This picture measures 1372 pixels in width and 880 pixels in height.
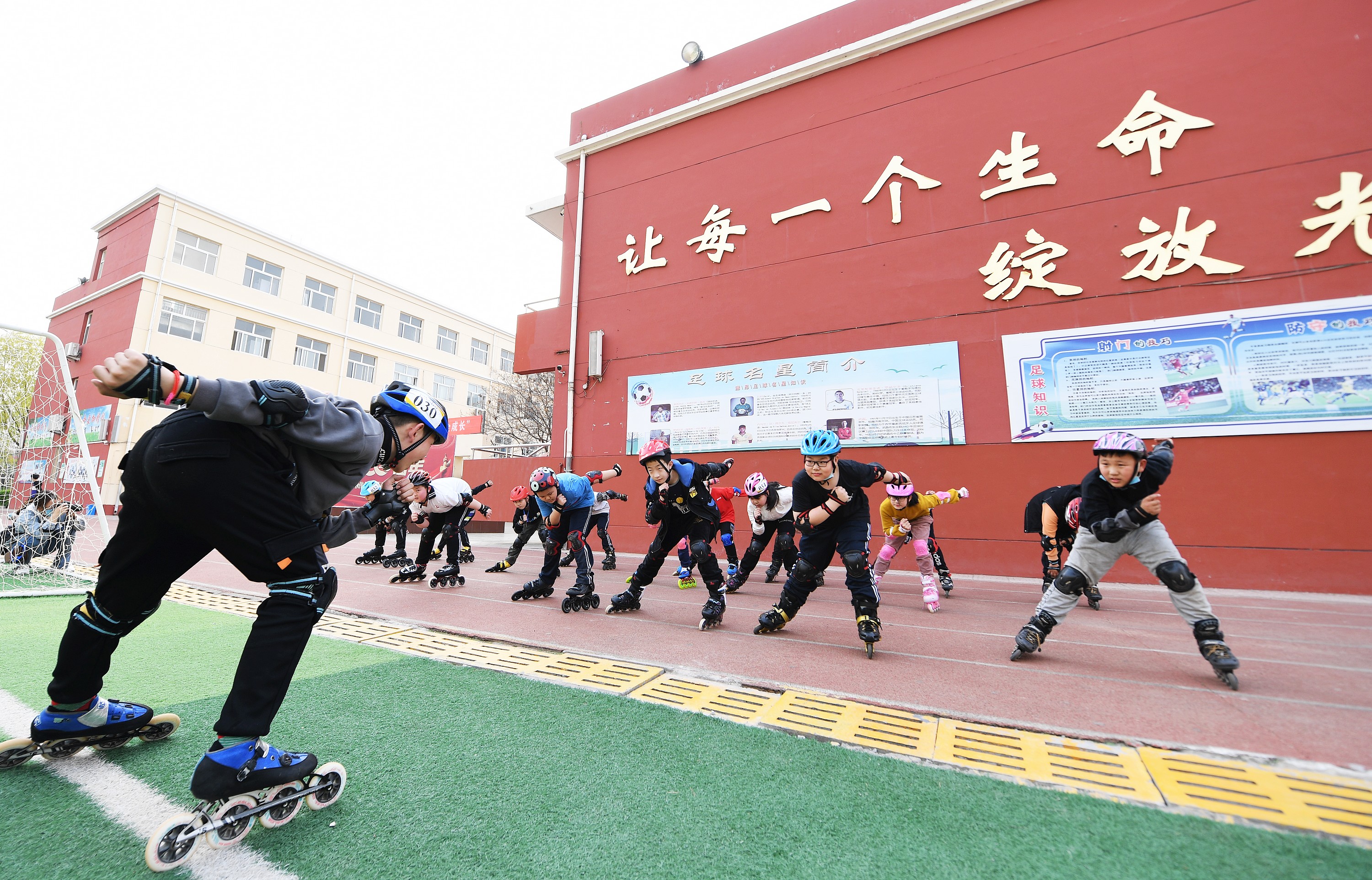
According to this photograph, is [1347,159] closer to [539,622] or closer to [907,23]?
[907,23]

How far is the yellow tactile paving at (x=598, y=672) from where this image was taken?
12.0 ft

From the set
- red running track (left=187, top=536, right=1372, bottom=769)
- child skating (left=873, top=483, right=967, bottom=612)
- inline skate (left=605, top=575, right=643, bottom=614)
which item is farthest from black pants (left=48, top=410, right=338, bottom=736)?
child skating (left=873, top=483, right=967, bottom=612)

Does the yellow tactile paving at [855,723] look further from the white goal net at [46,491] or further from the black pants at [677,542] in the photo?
the white goal net at [46,491]

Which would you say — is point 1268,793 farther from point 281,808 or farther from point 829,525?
point 281,808

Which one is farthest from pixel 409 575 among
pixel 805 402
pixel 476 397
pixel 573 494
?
pixel 476 397

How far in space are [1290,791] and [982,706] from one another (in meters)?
1.27

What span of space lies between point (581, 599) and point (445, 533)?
367 cm

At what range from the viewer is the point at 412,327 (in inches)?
1309

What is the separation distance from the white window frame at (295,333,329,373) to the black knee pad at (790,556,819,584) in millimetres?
31027

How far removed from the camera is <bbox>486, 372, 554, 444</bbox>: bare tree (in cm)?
2702

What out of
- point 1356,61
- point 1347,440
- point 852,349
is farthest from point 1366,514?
point 852,349

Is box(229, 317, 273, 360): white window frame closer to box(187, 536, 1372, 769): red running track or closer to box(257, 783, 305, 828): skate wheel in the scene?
box(187, 536, 1372, 769): red running track

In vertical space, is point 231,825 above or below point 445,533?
below

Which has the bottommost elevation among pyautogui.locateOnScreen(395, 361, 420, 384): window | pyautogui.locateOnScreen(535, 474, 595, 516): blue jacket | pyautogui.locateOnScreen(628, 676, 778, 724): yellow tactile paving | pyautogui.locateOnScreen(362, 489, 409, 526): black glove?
pyautogui.locateOnScreen(628, 676, 778, 724): yellow tactile paving
